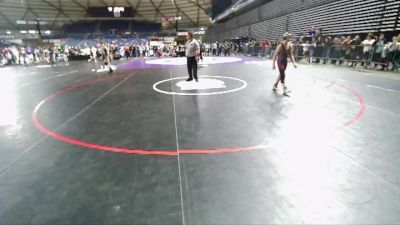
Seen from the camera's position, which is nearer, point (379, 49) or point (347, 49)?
point (379, 49)

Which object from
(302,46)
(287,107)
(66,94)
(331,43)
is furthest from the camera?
(302,46)

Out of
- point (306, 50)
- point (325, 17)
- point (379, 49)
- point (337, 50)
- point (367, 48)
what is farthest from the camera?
point (325, 17)

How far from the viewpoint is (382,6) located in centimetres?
1413

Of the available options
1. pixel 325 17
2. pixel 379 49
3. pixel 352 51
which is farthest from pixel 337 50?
pixel 325 17

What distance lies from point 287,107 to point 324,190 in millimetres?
3556

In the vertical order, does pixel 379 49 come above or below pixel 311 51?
above

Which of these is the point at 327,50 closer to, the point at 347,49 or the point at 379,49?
the point at 347,49

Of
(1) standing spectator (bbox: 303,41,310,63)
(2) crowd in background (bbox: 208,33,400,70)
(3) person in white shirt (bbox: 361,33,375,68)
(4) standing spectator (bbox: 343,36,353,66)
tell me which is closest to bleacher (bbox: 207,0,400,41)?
(2) crowd in background (bbox: 208,33,400,70)

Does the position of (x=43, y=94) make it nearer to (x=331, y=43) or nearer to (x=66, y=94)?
(x=66, y=94)

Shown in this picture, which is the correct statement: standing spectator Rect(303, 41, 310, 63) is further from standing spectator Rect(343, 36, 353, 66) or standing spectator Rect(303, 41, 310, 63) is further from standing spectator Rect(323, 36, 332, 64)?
standing spectator Rect(343, 36, 353, 66)

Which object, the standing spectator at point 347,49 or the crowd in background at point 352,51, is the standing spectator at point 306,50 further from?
the standing spectator at point 347,49

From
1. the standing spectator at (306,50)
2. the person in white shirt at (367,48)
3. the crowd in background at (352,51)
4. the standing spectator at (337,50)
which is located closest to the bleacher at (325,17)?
the crowd in background at (352,51)

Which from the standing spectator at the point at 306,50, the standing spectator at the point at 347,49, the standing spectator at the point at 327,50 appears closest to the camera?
the standing spectator at the point at 347,49

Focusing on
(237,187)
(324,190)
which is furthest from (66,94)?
(324,190)
